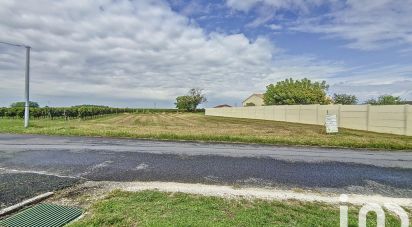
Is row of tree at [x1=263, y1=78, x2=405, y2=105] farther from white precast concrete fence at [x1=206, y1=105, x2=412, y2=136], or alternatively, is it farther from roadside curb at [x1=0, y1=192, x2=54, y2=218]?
roadside curb at [x1=0, y1=192, x2=54, y2=218]

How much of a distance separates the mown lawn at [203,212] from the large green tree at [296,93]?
64082 millimetres

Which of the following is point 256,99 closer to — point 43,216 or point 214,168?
point 214,168

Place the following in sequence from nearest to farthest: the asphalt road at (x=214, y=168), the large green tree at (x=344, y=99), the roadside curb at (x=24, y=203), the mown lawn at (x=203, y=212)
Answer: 1. the mown lawn at (x=203, y=212)
2. the roadside curb at (x=24, y=203)
3. the asphalt road at (x=214, y=168)
4. the large green tree at (x=344, y=99)

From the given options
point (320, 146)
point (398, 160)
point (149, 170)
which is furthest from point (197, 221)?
point (320, 146)

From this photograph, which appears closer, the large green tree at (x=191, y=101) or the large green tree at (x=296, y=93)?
the large green tree at (x=296, y=93)

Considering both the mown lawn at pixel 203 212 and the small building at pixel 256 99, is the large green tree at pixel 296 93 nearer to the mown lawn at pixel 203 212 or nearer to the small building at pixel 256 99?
the small building at pixel 256 99

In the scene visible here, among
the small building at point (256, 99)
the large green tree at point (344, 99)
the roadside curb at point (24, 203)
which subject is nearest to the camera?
the roadside curb at point (24, 203)

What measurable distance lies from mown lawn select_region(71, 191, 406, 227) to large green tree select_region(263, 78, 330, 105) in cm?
6408

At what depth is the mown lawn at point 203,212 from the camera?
189 inches

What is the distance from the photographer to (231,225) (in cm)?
470

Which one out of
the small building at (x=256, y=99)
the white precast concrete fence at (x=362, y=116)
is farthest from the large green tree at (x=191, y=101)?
the white precast concrete fence at (x=362, y=116)

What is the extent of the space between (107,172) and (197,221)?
14.4 ft

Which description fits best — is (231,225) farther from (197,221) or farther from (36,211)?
(36,211)

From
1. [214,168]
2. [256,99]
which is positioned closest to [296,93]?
[256,99]
